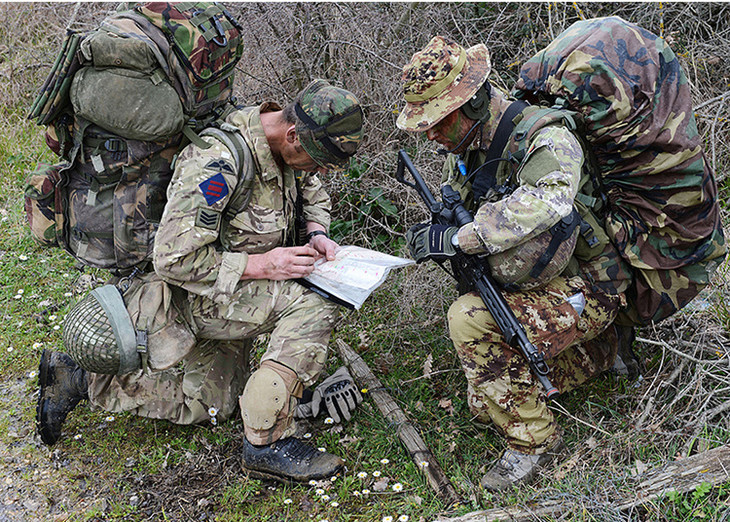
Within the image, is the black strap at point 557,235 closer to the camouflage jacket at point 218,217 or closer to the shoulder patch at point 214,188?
the camouflage jacket at point 218,217

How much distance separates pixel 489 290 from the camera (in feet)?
10.9

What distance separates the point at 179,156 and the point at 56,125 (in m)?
0.70

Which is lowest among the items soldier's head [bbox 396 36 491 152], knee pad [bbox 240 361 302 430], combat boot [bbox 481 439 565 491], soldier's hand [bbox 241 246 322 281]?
combat boot [bbox 481 439 565 491]

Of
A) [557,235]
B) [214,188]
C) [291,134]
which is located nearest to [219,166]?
[214,188]

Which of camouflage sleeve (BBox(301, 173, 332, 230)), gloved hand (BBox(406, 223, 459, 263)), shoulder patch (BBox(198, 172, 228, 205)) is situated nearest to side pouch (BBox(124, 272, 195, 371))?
shoulder patch (BBox(198, 172, 228, 205))

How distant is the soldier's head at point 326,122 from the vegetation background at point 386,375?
1469 mm

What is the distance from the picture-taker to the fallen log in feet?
9.47

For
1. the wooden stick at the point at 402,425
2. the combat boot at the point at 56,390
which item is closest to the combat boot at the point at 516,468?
the wooden stick at the point at 402,425

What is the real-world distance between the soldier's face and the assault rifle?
0.25 m

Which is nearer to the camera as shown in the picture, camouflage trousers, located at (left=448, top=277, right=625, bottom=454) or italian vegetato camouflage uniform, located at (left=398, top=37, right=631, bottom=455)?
italian vegetato camouflage uniform, located at (left=398, top=37, right=631, bottom=455)

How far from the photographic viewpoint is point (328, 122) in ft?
10.9

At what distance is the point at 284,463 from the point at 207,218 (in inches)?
56.6

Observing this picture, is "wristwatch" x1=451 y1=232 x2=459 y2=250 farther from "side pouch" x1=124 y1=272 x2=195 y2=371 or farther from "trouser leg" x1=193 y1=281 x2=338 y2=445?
"side pouch" x1=124 y1=272 x2=195 y2=371

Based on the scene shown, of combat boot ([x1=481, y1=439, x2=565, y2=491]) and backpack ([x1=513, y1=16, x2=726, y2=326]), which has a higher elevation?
backpack ([x1=513, y1=16, x2=726, y2=326])
